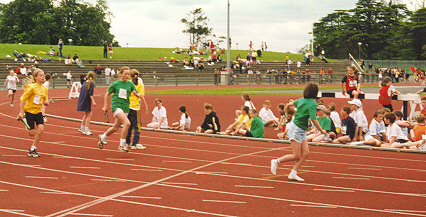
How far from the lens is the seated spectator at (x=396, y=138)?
11.4 meters

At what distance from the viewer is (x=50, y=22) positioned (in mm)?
79312

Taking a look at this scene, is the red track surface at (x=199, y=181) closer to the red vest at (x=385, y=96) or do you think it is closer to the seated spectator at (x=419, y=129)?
the seated spectator at (x=419, y=129)

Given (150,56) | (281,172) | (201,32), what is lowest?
(281,172)

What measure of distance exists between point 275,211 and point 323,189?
5.12 feet

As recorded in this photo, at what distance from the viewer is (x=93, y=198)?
6918 mm

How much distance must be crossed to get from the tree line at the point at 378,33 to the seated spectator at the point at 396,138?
85266mm

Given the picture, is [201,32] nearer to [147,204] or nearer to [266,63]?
[266,63]

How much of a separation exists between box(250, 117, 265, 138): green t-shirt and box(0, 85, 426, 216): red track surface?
0.81 metres

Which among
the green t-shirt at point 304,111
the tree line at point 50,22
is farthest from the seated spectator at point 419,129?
the tree line at point 50,22

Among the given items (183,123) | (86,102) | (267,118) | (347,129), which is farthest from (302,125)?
(267,118)

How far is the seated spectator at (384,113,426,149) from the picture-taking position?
11380 millimetres

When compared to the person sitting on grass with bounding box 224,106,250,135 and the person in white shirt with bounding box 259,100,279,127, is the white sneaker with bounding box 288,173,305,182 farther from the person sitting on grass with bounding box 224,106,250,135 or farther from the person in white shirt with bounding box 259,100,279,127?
the person in white shirt with bounding box 259,100,279,127

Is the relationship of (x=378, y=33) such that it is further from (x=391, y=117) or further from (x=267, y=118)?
(x=391, y=117)

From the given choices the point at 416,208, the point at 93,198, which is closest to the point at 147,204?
the point at 93,198
